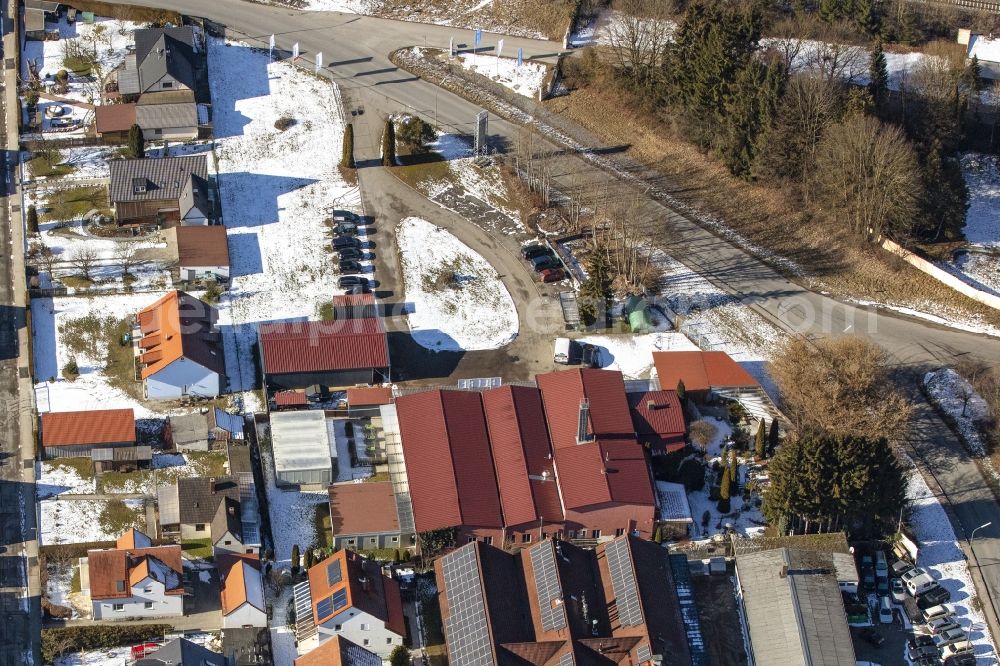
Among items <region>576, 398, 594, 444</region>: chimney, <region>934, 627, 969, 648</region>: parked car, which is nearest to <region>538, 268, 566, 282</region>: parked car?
<region>576, 398, 594, 444</region>: chimney

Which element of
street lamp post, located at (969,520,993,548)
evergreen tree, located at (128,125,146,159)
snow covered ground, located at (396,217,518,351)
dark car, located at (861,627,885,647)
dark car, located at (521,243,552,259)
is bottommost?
dark car, located at (861,627,885,647)

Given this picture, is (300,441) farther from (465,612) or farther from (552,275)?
(552,275)

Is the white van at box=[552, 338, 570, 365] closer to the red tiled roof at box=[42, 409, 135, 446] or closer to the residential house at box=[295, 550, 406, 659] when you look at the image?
the residential house at box=[295, 550, 406, 659]

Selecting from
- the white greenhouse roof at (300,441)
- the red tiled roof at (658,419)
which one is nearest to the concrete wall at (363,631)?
the white greenhouse roof at (300,441)

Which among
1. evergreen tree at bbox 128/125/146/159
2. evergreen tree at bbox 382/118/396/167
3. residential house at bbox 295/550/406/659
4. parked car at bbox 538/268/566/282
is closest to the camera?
residential house at bbox 295/550/406/659

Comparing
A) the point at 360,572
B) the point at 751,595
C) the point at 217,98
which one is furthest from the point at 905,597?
the point at 217,98

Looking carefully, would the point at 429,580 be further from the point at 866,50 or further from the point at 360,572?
the point at 866,50
